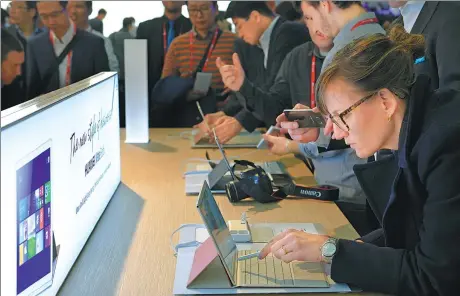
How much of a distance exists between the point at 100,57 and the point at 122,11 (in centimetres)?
42

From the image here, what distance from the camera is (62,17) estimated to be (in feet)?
16.2

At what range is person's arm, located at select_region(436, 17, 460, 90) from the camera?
6.39 feet

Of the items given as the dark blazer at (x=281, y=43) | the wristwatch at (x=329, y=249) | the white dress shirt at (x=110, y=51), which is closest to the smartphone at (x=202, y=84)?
the dark blazer at (x=281, y=43)

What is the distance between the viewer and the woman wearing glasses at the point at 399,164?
4.02 feet

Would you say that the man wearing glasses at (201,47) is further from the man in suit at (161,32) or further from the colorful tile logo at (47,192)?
the colorful tile logo at (47,192)

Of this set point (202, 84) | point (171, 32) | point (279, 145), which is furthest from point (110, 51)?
point (279, 145)

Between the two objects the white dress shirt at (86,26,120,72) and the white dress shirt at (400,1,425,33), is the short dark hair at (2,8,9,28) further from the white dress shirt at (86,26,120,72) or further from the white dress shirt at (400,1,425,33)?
the white dress shirt at (400,1,425,33)

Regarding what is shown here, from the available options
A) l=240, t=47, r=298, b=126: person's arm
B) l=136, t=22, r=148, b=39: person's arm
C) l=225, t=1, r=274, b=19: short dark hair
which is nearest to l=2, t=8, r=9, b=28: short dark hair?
l=136, t=22, r=148, b=39: person's arm

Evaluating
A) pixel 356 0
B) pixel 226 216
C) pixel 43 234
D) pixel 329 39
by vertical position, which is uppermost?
pixel 356 0

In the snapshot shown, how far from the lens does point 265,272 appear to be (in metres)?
1.44

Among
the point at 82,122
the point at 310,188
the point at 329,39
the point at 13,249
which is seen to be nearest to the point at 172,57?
the point at 329,39

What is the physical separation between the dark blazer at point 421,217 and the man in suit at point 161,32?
353 cm

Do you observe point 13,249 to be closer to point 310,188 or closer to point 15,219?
point 15,219

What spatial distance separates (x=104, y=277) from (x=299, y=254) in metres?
0.46
